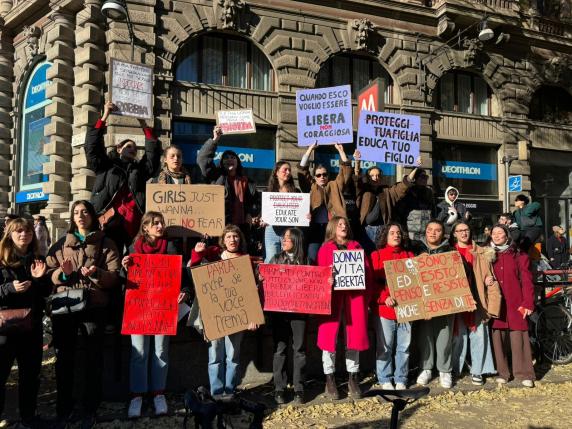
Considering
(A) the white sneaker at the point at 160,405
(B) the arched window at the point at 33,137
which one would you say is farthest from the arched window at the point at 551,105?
(A) the white sneaker at the point at 160,405

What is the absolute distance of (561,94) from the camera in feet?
59.6

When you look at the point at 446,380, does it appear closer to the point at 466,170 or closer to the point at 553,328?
the point at 553,328

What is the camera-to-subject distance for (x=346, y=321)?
17.4 feet

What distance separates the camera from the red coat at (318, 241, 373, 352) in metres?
5.20

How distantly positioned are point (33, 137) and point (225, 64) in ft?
23.0

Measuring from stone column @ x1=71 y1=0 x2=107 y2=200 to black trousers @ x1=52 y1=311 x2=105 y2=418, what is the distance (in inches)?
332

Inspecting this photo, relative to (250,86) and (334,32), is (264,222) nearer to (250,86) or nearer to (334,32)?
(250,86)

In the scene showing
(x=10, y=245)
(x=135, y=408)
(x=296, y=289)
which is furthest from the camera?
(x=296, y=289)

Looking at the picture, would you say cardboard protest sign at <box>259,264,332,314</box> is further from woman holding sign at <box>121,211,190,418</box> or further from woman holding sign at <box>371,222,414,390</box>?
woman holding sign at <box>121,211,190,418</box>

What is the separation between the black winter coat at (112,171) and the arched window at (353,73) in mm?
9448

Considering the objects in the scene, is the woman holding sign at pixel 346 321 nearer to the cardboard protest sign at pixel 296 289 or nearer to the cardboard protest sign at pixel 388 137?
the cardboard protest sign at pixel 296 289

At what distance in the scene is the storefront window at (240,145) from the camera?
42.1ft

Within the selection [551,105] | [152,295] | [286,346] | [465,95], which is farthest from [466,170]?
[152,295]

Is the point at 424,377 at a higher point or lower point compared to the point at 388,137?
lower
